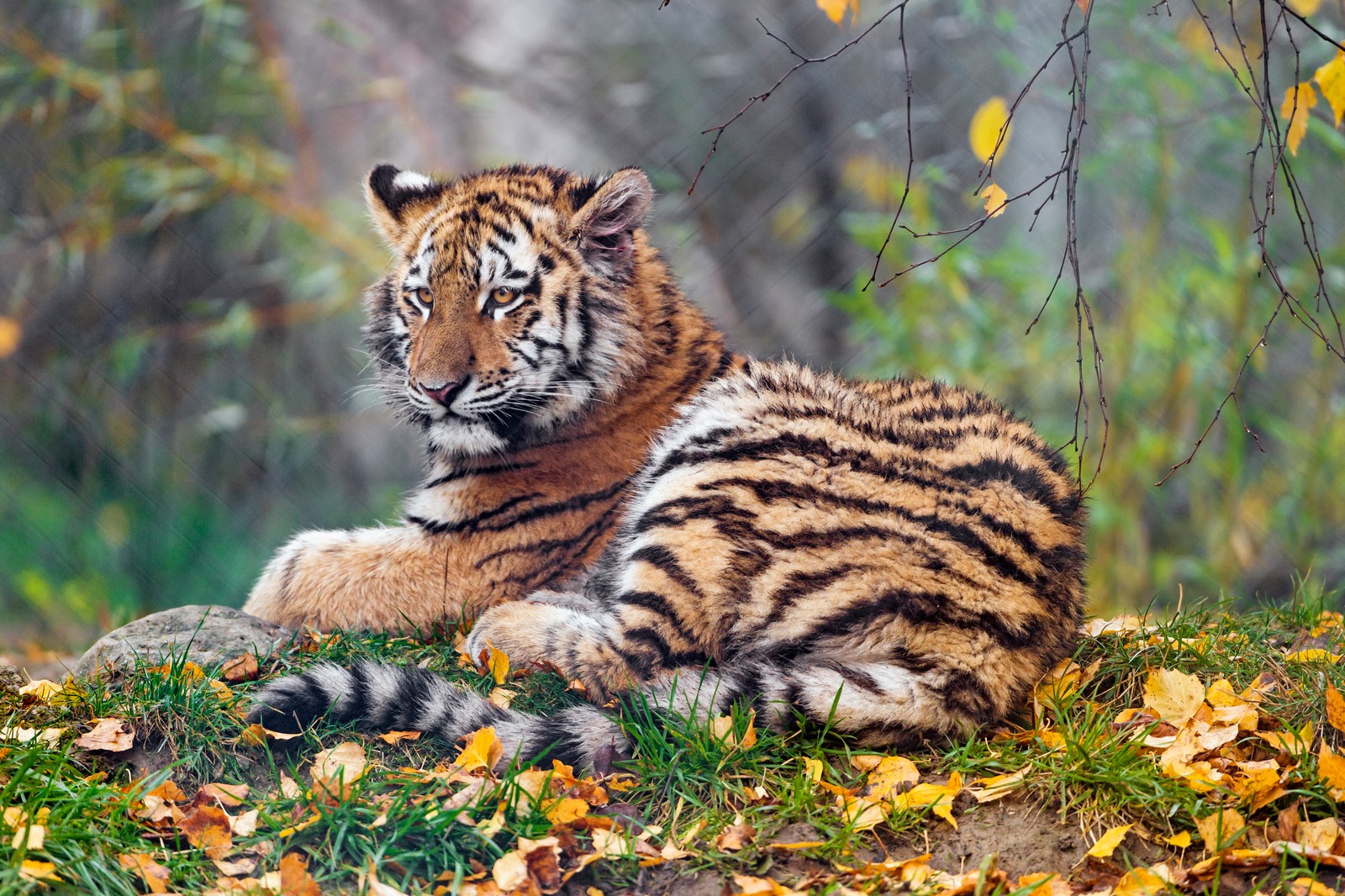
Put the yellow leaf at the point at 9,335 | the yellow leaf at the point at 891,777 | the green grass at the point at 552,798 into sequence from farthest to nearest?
the yellow leaf at the point at 9,335, the yellow leaf at the point at 891,777, the green grass at the point at 552,798

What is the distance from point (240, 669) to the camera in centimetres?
335

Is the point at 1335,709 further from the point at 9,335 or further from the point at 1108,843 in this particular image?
the point at 9,335

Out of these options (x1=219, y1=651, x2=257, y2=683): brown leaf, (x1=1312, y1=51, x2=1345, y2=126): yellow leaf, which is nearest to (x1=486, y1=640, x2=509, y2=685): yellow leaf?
(x1=219, y1=651, x2=257, y2=683): brown leaf

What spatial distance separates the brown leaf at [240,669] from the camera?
131 inches

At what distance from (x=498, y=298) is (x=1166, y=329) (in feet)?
13.7

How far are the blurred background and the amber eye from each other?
2122 millimetres

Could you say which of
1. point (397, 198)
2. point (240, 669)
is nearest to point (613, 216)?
point (397, 198)

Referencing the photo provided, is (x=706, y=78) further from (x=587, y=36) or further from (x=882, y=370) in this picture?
(x=882, y=370)

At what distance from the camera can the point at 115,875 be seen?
7.84 feet

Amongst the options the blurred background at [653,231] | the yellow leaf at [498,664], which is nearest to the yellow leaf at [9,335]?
the blurred background at [653,231]

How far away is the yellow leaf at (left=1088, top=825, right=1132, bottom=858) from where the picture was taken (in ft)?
8.39

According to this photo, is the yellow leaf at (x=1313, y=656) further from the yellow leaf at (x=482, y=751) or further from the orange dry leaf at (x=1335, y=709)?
the yellow leaf at (x=482, y=751)

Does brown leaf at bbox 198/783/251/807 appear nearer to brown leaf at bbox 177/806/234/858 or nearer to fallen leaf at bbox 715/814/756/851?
brown leaf at bbox 177/806/234/858

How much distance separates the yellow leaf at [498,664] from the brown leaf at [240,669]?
692 mm
